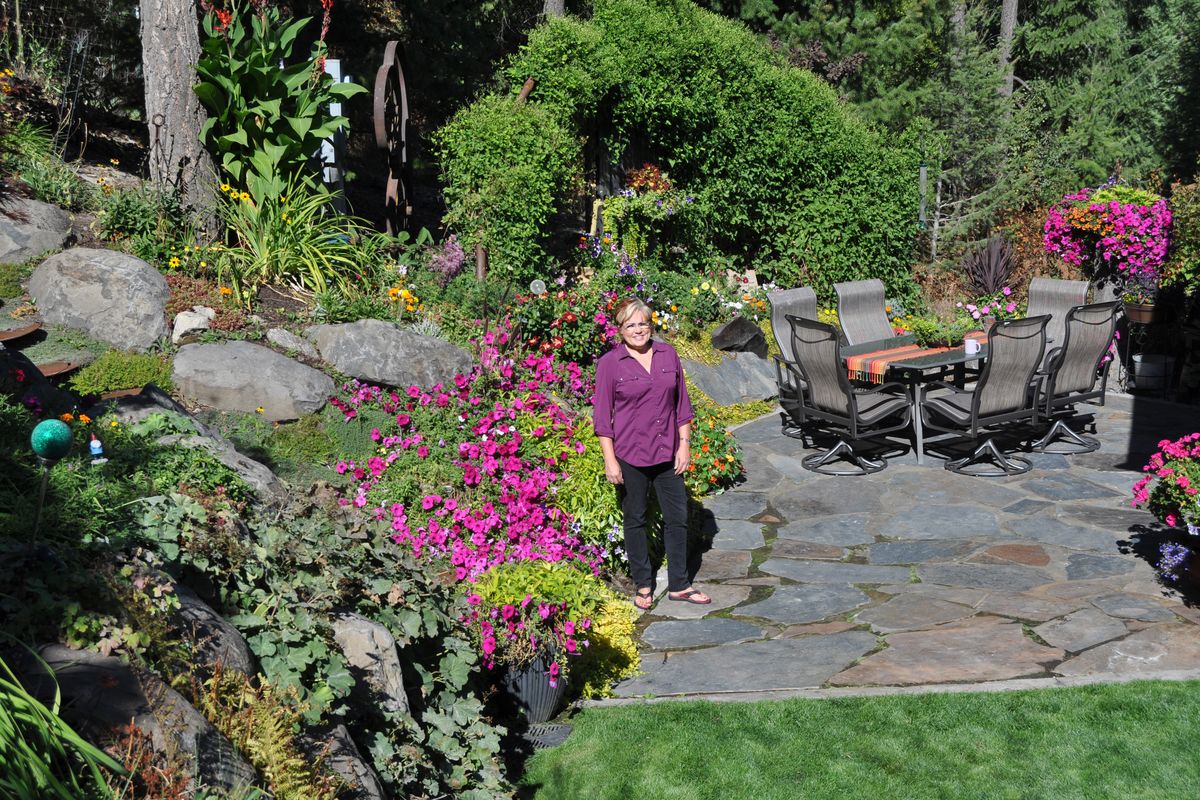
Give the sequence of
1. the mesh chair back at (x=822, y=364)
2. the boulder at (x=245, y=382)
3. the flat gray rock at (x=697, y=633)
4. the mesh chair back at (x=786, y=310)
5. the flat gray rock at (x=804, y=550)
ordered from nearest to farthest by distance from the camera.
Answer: the flat gray rock at (x=697, y=633) < the flat gray rock at (x=804, y=550) < the boulder at (x=245, y=382) < the mesh chair back at (x=822, y=364) < the mesh chair back at (x=786, y=310)

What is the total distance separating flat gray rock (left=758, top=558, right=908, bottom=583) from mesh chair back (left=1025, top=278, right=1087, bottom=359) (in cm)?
416

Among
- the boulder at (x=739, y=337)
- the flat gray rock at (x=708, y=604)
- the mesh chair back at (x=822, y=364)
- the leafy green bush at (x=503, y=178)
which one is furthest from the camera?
the boulder at (x=739, y=337)

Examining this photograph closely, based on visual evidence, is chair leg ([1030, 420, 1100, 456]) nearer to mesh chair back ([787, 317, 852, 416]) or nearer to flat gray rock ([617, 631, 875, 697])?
mesh chair back ([787, 317, 852, 416])

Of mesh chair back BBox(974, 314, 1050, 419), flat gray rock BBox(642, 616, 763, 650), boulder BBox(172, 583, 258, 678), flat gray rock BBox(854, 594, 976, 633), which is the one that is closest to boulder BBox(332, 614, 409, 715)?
boulder BBox(172, 583, 258, 678)

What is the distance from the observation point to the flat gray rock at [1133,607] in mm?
5160

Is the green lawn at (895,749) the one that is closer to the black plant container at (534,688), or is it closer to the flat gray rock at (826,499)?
the black plant container at (534,688)

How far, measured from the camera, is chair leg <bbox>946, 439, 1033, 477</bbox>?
7.82 metres

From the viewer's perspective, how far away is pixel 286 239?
327 inches

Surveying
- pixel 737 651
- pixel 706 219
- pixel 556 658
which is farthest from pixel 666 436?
pixel 706 219

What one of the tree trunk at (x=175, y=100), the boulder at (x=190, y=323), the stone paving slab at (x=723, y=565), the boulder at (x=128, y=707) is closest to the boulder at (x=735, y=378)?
the stone paving slab at (x=723, y=565)

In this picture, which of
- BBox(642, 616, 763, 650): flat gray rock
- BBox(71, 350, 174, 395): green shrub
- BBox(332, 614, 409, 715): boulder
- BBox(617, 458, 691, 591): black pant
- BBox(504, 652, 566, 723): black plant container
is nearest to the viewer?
BBox(332, 614, 409, 715): boulder

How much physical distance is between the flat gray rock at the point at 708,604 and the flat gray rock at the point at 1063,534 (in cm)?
194

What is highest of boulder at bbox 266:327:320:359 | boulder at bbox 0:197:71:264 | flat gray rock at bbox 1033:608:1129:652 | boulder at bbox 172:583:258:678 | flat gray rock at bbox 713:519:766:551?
boulder at bbox 0:197:71:264

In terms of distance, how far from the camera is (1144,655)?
186 inches
